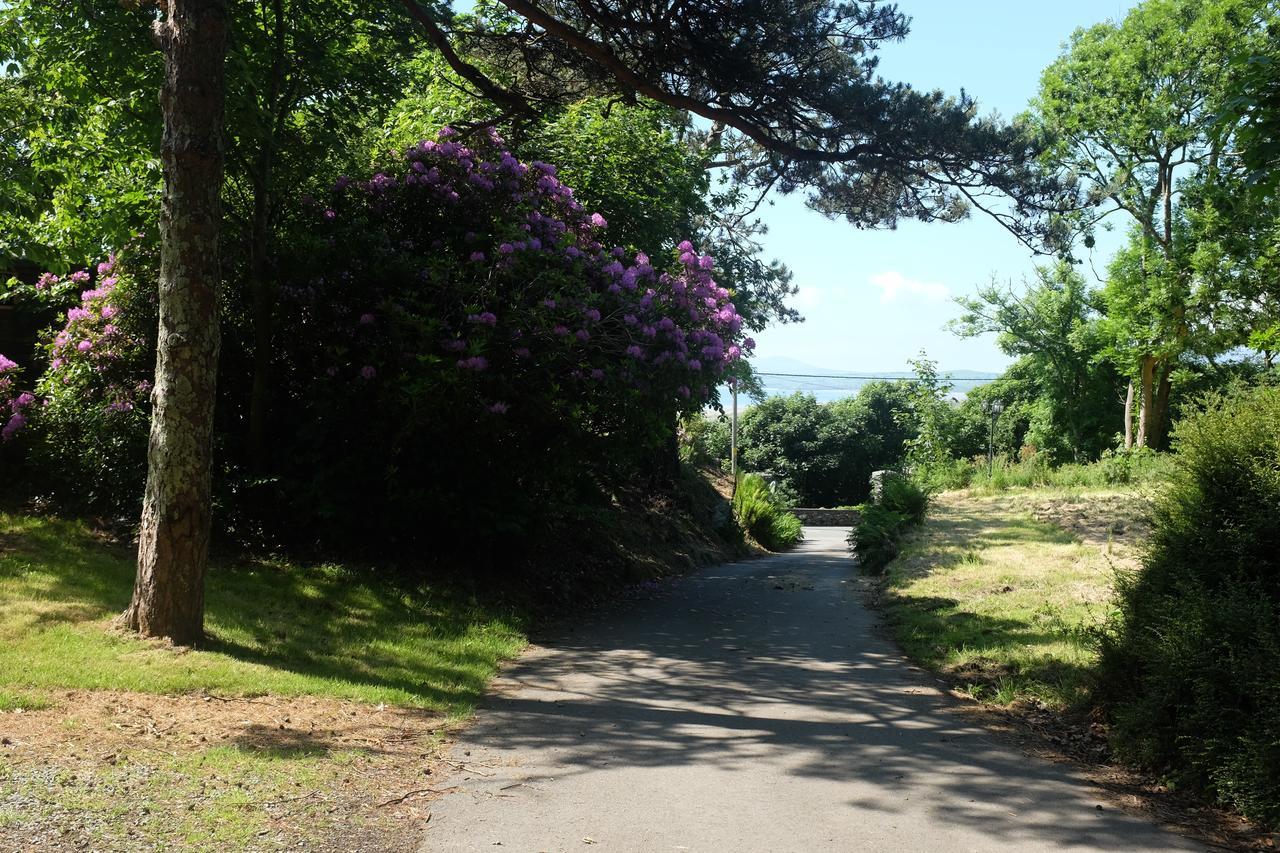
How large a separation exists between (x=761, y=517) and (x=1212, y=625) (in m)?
21.8

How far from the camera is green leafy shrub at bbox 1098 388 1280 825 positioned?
A: 17.3 ft

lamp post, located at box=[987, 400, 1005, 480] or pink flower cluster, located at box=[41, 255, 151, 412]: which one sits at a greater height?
lamp post, located at box=[987, 400, 1005, 480]

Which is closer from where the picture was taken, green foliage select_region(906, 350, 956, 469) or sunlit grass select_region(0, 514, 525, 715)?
sunlit grass select_region(0, 514, 525, 715)

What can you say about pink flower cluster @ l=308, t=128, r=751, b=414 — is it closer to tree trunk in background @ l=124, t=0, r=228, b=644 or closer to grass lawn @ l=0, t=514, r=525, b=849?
grass lawn @ l=0, t=514, r=525, b=849

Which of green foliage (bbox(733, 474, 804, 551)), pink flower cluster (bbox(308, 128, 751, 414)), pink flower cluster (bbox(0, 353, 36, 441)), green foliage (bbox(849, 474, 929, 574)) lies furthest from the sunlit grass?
green foliage (bbox(733, 474, 804, 551))

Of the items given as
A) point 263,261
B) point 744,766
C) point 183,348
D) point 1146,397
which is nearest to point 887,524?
point 263,261

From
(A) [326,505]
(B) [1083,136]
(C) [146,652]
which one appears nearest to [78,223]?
(A) [326,505]

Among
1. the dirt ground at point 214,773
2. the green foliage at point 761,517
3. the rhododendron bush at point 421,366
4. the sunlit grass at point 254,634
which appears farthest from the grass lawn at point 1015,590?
→ the green foliage at point 761,517

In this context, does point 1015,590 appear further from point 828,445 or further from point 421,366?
point 828,445

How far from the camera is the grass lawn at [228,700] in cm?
474

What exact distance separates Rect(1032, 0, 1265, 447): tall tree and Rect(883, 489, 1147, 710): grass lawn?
13.1 metres

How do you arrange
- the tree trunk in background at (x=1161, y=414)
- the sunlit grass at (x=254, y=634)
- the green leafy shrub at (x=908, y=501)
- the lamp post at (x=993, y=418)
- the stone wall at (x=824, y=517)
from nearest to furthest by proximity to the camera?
the sunlit grass at (x=254, y=634) → the green leafy shrub at (x=908, y=501) → the tree trunk in background at (x=1161, y=414) → the lamp post at (x=993, y=418) → the stone wall at (x=824, y=517)

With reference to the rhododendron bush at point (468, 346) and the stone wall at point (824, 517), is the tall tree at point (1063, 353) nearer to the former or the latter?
the stone wall at point (824, 517)

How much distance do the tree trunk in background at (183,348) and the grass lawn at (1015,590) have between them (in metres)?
6.54
